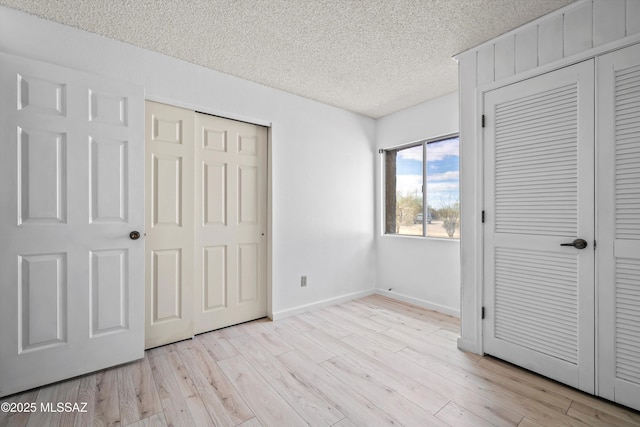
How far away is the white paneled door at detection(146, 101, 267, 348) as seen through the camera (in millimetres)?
2529

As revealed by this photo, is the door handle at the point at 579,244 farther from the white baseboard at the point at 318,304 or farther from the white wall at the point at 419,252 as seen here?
the white baseboard at the point at 318,304

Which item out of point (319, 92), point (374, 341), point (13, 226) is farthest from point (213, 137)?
point (374, 341)

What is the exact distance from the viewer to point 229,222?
299cm

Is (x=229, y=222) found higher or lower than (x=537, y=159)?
lower

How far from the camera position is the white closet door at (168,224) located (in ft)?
8.18

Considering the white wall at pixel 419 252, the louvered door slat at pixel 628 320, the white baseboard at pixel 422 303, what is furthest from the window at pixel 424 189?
the louvered door slat at pixel 628 320

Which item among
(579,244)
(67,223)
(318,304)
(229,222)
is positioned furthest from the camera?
(318,304)

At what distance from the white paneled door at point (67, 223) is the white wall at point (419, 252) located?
300 cm

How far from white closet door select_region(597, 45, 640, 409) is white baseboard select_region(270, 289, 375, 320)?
8.13ft

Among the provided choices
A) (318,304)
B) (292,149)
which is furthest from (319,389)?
(292,149)

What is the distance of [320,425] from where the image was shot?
1.58 metres

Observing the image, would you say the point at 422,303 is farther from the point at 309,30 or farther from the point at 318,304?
the point at 309,30

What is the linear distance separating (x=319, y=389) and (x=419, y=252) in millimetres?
2271

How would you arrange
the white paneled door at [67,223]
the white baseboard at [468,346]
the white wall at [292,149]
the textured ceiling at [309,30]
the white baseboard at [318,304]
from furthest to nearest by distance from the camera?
the white baseboard at [318,304] < the white baseboard at [468,346] < the white wall at [292,149] < the textured ceiling at [309,30] < the white paneled door at [67,223]
